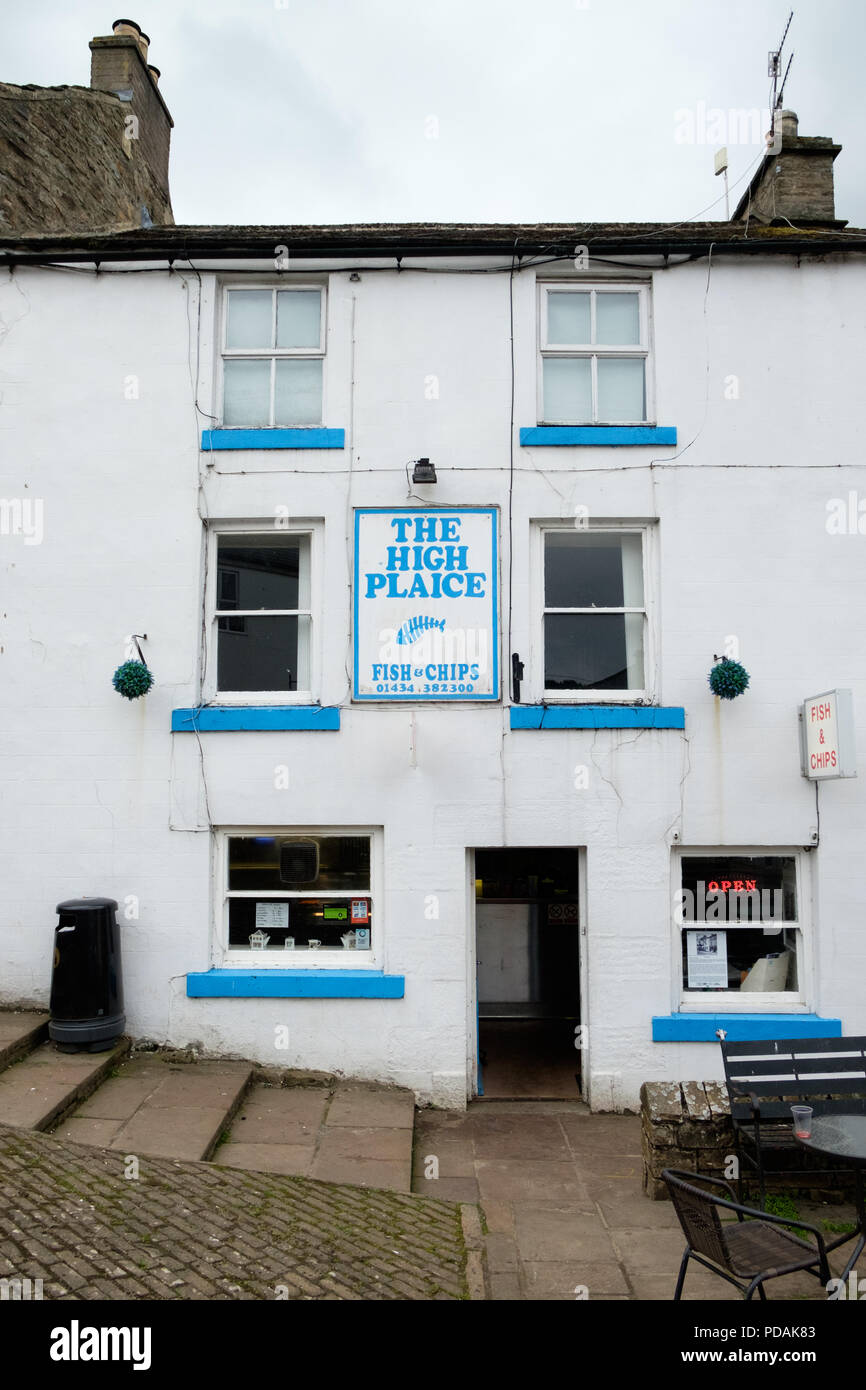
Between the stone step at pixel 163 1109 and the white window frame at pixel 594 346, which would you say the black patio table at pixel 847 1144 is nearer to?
the stone step at pixel 163 1109

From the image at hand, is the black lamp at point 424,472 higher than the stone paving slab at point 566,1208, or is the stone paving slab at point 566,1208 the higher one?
the black lamp at point 424,472

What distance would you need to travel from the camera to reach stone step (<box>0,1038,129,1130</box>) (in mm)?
6777

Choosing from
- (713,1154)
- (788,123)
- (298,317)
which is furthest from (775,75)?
(713,1154)

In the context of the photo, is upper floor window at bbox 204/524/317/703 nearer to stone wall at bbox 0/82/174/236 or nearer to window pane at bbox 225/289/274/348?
window pane at bbox 225/289/274/348

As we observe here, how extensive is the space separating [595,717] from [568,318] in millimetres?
4022

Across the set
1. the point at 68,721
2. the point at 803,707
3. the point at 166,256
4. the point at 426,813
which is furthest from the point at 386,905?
the point at 166,256

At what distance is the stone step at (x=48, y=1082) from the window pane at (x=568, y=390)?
23.6 feet

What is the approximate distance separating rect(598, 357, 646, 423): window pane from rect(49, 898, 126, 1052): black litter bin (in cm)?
671

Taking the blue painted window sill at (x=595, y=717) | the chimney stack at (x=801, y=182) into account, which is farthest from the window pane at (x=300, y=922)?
the chimney stack at (x=801, y=182)

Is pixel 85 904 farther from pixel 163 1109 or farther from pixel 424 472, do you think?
pixel 424 472

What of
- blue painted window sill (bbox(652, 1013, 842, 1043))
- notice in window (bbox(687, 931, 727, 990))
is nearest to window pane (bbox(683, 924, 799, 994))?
notice in window (bbox(687, 931, 727, 990))

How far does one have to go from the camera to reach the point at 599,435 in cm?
901

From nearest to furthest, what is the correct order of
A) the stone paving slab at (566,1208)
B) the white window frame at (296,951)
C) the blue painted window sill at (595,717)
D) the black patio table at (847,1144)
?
the black patio table at (847,1144) → the stone paving slab at (566,1208) → the blue painted window sill at (595,717) → the white window frame at (296,951)

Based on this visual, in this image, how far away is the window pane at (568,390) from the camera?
30.4 feet
